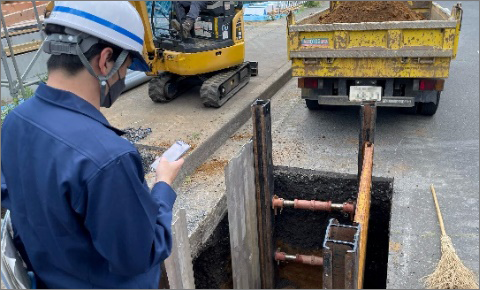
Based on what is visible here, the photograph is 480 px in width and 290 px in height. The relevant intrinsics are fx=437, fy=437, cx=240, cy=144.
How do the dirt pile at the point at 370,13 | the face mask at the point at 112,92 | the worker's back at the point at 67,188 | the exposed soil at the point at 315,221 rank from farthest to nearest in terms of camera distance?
the dirt pile at the point at 370,13 → the exposed soil at the point at 315,221 → the face mask at the point at 112,92 → the worker's back at the point at 67,188

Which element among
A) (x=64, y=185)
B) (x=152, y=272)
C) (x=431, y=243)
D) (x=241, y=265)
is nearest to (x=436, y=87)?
(x=431, y=243)

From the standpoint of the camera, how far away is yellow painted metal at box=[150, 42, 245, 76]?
7.38 metres

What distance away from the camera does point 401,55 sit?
5.54 meters

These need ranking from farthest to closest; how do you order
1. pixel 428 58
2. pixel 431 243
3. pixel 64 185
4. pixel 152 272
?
pixel 428 58 < pixel 431 243 < pixel 152 272 < pixel 64 185

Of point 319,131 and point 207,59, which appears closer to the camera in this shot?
point 319,131

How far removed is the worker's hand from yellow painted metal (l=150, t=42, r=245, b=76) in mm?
5385

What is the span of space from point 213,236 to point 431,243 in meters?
2.36

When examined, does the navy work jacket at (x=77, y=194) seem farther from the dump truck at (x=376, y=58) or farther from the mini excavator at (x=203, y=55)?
the mini excavator at (x=203, y=55)

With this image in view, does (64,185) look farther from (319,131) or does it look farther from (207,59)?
(207,59)

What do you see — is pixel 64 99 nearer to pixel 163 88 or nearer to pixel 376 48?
pixel 376 48

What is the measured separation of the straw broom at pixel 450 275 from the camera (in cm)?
344

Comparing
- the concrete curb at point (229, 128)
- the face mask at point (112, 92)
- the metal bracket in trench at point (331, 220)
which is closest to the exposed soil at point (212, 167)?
the concrete curb at point (229, 128)

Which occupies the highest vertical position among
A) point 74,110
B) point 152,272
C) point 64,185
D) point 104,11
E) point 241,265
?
point 104,11

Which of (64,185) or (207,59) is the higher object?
(64,185)
